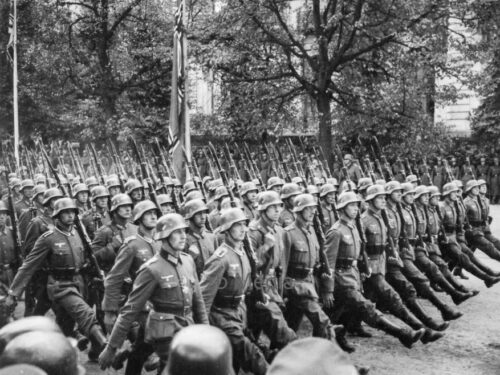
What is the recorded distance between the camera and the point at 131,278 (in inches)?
317

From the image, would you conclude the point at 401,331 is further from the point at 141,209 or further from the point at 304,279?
the point at 141,209

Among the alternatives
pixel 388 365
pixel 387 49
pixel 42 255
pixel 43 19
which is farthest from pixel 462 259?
pixel 43 19

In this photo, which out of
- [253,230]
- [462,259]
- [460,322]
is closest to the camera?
[253,230]

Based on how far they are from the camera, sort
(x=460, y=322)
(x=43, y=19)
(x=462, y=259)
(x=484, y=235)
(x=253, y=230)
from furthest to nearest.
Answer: (x=43, y=19) → (x=484, y=235) → (x=462, y=259) → (x=460, y=322) → (x=253, y=230)

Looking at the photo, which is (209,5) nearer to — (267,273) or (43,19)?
(43,19)

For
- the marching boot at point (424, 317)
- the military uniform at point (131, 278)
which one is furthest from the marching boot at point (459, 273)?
the military uniform at point (131, 278)

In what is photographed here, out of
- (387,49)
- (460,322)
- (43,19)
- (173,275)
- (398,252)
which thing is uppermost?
(43,19)

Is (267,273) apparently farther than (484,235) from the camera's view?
No

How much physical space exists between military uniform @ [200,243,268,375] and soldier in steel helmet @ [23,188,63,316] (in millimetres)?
2433

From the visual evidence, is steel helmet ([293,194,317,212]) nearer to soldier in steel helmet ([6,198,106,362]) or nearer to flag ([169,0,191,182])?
soldier in steel helmet ([6,198,106,362])

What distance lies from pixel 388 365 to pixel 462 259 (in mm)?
4452

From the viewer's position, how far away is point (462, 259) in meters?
12.2

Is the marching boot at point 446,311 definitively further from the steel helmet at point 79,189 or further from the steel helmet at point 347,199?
the steel helmet at point 79,189

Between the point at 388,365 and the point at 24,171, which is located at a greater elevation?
the point at 24,171
